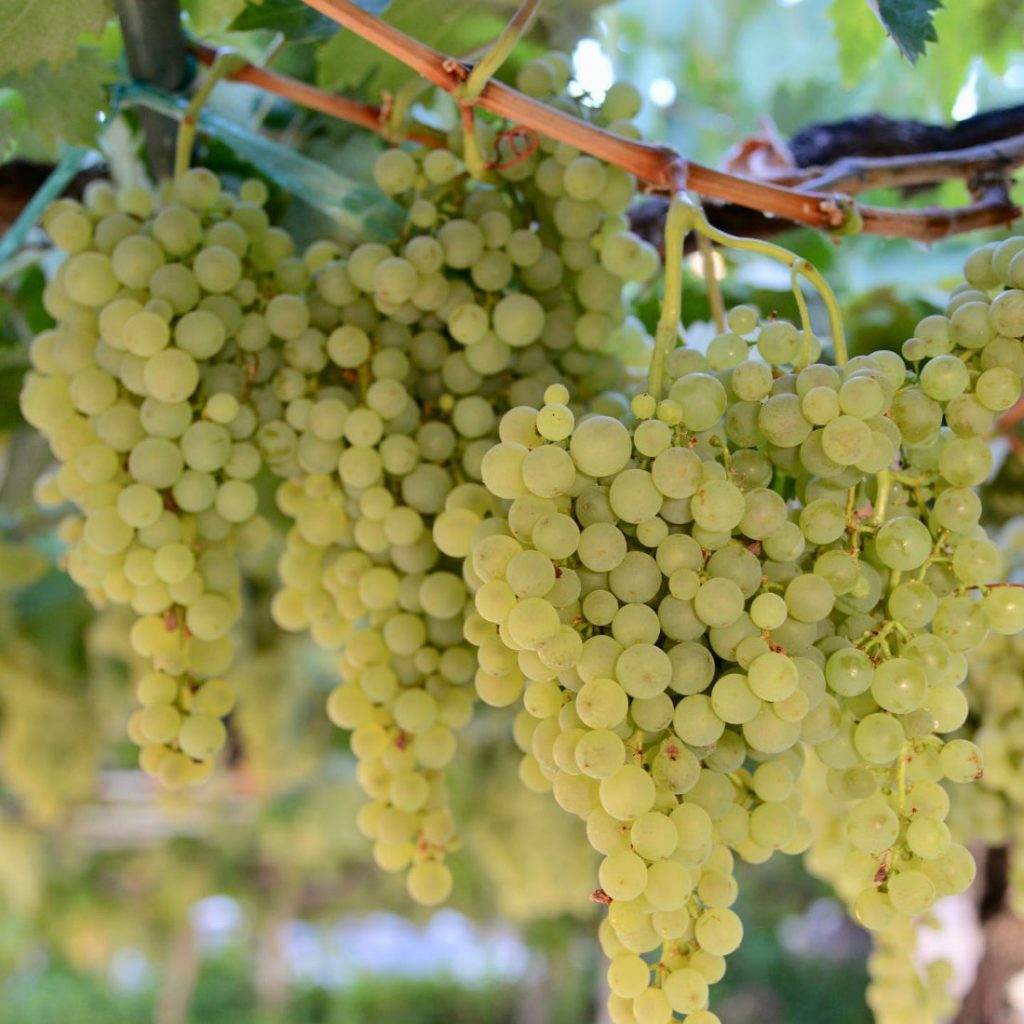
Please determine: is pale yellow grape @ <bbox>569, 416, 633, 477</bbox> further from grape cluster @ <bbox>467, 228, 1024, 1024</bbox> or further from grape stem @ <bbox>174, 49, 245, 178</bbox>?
grape stem @ <bbox>174, 49, 245, 178</bbox>

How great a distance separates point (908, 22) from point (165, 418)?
0.42 metres

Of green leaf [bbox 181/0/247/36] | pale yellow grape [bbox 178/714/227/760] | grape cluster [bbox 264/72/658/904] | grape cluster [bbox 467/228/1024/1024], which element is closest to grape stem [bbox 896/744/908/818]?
grape cluster [bbox 467/228/1024/1024]

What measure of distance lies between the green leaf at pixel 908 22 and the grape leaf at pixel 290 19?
319 millimetres

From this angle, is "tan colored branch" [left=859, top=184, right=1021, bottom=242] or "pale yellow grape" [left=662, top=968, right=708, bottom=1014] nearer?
"pale yellow grape" [left=662, top=968, right=708, bottom=1014]

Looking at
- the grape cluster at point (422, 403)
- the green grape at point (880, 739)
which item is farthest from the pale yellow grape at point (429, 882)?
the green grape at point (880, 739)

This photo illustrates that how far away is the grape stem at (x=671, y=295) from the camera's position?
44 cm

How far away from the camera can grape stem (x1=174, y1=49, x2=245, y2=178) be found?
0.60m

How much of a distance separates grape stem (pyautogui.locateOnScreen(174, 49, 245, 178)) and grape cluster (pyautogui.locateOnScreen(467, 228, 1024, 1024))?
0.32m

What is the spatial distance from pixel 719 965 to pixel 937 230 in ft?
1.41

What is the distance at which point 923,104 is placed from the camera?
3.90ft

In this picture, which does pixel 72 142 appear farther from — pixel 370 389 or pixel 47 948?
pixel 47 948

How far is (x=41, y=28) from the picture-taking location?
1.71 feet

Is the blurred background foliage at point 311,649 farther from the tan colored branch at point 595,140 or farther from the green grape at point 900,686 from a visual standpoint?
the green grape at point 900,686

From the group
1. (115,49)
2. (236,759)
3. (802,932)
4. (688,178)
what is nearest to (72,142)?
(115,49)
